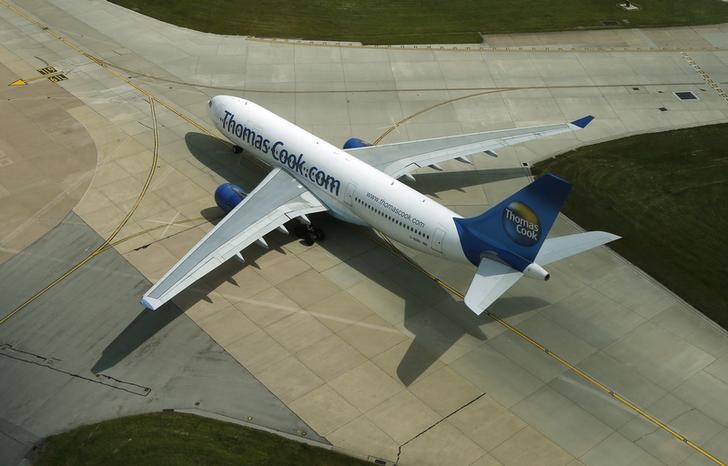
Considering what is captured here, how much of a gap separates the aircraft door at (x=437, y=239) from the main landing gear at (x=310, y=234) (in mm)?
9274

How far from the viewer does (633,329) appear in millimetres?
42625

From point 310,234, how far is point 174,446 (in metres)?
17.8

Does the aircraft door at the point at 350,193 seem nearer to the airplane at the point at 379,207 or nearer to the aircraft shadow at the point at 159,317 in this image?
the airplane at the point at 379,207

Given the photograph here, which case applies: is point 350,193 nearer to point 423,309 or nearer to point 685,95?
point 423,309

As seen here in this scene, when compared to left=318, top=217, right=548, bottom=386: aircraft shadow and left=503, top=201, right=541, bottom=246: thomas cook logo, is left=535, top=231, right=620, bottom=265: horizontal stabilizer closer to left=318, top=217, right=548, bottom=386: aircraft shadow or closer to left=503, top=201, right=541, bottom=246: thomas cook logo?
left=503, top=201, right=541, bottom=246: thomas cook logo

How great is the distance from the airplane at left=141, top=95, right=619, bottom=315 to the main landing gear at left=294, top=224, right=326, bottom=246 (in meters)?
0.08

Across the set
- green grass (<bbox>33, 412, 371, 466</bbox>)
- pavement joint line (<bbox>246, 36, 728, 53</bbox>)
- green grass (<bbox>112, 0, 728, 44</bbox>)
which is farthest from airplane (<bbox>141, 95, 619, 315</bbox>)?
green grass (<bbox>112, 0, 728, 44</bbox>)

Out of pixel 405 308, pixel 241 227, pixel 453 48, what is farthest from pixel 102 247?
pixel 453 48

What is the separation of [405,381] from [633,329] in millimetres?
14754

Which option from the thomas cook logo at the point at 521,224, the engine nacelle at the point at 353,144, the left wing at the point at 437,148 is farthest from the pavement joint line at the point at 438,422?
the engine nacelle at the point at 353,144

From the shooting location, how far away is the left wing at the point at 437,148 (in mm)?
52188

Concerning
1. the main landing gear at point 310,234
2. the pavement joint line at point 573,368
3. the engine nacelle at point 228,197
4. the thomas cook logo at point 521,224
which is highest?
the thomas cook logo at point 521,224

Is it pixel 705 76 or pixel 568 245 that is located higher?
pixel 568 245

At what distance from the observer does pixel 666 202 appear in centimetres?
5384
